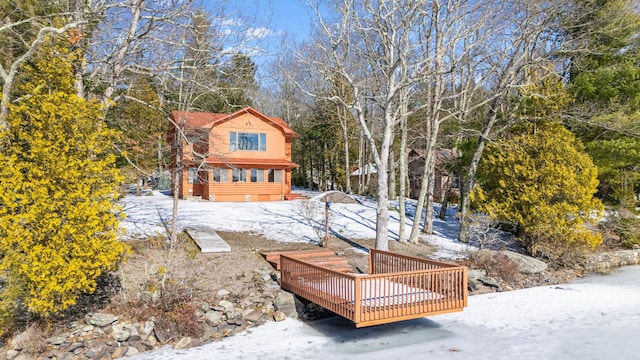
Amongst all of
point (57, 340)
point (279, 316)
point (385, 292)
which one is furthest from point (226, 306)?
point (385, 292)

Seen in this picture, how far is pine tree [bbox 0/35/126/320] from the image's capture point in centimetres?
631

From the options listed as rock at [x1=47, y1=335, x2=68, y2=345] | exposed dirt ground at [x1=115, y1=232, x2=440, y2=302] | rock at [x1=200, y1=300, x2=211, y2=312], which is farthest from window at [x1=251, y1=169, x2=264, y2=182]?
rock at [x1=47, y1=335, x2=68, y2=345]

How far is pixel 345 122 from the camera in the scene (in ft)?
101

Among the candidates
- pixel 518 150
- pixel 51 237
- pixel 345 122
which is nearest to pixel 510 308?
pixel 518 150

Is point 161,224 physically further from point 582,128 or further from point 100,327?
point 582,128

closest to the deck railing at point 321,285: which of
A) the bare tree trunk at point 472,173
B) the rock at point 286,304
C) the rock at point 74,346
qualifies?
the rock at point 286,304

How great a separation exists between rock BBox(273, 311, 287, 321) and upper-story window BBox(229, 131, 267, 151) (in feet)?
52.5

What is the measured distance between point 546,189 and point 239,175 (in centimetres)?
1571

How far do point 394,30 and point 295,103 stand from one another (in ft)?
90.2

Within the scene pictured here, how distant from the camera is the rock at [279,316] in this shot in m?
8.51

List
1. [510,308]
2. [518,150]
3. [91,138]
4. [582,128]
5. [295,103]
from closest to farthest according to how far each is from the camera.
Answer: [91,138]
[510,308]
[518,150]
[582,128]
[295,103]

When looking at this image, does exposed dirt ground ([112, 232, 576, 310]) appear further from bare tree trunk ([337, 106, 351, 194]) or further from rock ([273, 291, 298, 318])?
bare tree trunk ([337, 106, 351, 194])

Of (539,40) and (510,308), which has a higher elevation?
(539,40)

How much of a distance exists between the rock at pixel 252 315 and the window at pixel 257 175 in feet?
52.3
